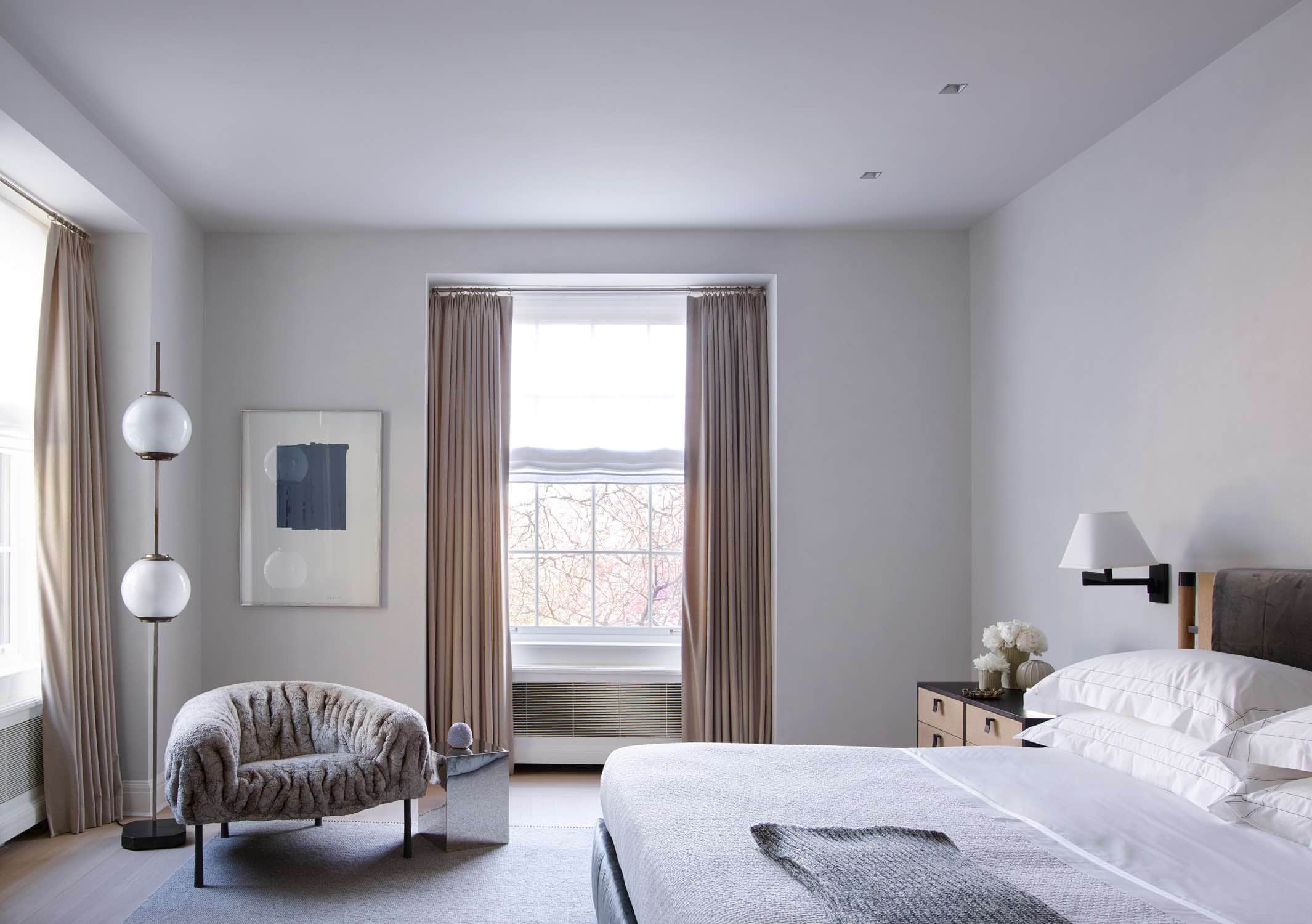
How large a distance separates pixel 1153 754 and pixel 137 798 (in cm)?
392

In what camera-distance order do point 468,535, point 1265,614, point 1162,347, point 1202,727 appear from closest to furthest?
point 1202,727
point 1265,614
point 1162,347
point 468,535

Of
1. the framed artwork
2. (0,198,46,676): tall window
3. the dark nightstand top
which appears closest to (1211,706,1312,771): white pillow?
the dark nightstand top

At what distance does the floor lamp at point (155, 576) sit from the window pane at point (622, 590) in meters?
2.15

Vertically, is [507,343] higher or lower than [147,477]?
higher

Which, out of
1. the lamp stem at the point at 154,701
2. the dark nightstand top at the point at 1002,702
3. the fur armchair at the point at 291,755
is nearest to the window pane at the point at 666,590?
the dark nightstand top at the point at 1002,702

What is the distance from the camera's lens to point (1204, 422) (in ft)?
10.00

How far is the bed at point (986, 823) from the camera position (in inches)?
62.2

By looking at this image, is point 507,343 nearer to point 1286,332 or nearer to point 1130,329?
point 1130,329

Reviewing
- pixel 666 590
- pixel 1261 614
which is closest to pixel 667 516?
pixel 666 590

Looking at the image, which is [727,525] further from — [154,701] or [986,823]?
[986,823]

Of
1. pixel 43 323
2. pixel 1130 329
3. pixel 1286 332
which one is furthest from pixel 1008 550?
pixel 43 323

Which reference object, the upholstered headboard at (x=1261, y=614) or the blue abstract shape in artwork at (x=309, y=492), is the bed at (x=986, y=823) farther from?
the blue abstract shape in artwork at (x=309, y=492)

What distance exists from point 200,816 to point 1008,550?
3456 mm

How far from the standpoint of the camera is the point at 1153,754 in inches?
90.4
